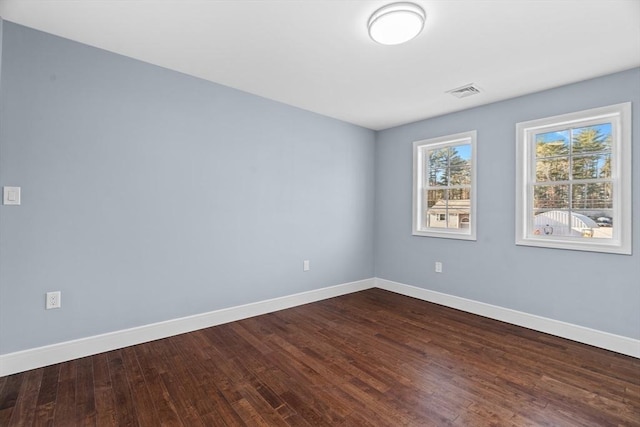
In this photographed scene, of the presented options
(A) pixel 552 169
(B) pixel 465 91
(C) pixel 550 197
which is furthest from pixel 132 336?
(A) pixel 552 169

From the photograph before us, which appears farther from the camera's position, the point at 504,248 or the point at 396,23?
the point at 504,248

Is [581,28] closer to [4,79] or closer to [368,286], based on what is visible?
[368,286]

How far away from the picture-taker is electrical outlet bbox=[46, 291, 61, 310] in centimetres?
232

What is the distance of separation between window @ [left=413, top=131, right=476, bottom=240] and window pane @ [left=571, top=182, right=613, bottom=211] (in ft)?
3.19

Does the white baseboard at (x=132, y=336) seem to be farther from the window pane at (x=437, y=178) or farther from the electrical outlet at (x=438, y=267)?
the window pane at (x=437, y=178)

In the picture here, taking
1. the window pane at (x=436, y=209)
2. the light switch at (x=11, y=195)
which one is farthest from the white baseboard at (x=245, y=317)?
the light switch at (x=11, y=195)

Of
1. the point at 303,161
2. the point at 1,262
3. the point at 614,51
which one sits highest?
the point at 614,51

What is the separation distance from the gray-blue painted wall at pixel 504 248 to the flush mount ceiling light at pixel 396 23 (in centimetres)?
204

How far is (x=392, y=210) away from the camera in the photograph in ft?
15.3

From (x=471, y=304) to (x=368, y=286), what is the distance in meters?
1.54

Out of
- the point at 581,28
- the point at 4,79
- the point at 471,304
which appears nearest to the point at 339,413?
the point at 471,304

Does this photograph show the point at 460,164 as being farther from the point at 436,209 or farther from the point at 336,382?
the point at 336,382

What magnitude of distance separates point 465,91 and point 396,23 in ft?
5.41

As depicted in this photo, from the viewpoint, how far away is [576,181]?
3027 millimetres
